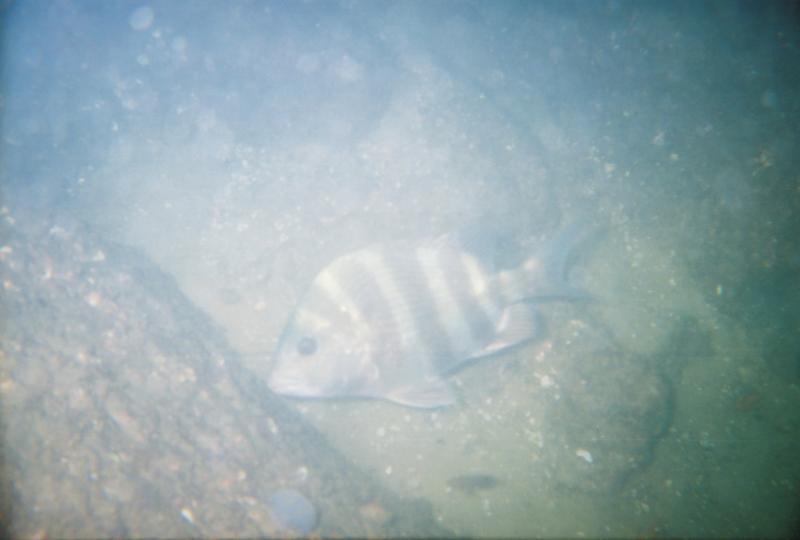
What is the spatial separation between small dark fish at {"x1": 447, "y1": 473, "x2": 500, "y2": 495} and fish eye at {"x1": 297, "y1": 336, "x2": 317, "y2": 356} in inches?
99.9

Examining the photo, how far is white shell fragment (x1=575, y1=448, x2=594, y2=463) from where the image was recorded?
502 centimetres

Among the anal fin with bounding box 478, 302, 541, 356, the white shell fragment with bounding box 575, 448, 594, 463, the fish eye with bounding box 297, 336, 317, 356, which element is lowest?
the white shell fragment with bounding box 575, 448, 594, 463

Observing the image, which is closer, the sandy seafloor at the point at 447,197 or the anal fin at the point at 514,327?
the anal fin at the point at 514,327

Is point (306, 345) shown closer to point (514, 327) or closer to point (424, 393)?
point (424, 393)

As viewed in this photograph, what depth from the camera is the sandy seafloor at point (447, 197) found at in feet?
17.2

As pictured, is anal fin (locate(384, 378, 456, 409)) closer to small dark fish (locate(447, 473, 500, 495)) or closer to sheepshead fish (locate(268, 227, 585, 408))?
sheepshead fish (locate(268, 227, 585, 408))

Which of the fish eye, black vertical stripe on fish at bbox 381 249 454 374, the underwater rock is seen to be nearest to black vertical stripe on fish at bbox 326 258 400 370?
black vertical stripe on fish at bbox 381 249 454 374

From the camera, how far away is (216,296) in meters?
5.93

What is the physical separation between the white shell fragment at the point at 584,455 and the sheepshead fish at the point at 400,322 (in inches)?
72.6

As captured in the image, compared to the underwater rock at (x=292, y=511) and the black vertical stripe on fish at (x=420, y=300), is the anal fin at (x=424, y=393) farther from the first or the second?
the underwater rock at (x=292, y=511)

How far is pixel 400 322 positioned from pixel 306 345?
103 centimetres

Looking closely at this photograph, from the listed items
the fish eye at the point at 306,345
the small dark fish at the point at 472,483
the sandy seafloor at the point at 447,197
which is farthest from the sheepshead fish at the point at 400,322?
the small dark fish at the point at 472,483

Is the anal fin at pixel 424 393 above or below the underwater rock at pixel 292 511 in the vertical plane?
above

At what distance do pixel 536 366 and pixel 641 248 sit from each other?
9.95 ft
